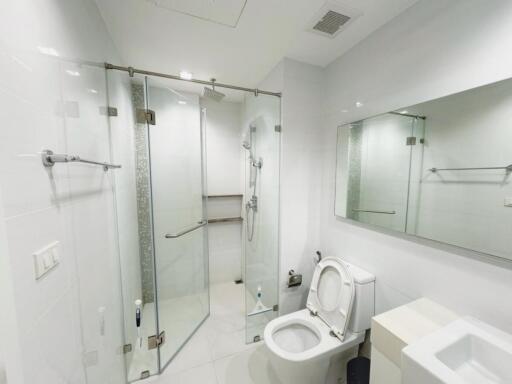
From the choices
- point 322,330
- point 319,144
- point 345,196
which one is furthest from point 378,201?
point 322,330

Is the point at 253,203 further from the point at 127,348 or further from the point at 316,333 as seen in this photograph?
the point at 127,348

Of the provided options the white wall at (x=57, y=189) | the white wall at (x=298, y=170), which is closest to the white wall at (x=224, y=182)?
the white wall at (x=298, y=170)

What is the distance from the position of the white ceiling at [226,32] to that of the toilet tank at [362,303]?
1.75 m

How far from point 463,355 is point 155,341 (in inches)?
76.4

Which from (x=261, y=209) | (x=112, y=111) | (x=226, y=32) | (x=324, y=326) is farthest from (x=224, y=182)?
(x=324, y=326)

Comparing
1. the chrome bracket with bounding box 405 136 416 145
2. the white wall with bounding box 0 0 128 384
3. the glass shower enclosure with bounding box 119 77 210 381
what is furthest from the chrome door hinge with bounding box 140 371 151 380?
the chrome bracket with bounding box 405 136 416 145

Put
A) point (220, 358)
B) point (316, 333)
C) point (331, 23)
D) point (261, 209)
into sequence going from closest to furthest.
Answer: point (331, 23) → point (316, 333) → point (220, 358) → point (261, 209)

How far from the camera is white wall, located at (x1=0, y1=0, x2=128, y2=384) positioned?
570mm

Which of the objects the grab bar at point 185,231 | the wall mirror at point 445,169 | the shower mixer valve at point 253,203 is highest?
the wall mirror at point 445,169

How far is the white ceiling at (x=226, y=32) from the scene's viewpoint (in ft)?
3.99

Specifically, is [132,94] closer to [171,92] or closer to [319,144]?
[171,92]

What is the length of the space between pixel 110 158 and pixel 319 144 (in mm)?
1740

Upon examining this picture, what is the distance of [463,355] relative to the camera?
837 mm

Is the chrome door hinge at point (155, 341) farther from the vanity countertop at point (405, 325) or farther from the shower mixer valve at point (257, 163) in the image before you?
the shower mixer valve at point (257, 163)
